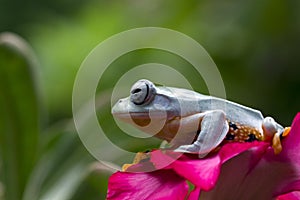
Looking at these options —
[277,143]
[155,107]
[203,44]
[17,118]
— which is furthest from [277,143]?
[203,44]

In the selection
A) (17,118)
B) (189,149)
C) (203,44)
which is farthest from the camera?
(203,44)

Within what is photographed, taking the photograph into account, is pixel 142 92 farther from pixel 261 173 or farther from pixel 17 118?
pixel 17 118

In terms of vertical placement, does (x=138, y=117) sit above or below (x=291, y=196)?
above

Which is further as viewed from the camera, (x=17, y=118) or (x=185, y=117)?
(x=17, y=118)

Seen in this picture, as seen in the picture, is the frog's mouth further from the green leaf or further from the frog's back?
the green leaf

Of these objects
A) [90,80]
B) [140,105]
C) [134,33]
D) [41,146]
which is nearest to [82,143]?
[41,146]

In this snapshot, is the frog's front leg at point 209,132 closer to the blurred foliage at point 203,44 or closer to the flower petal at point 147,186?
the flower petal at point 147,186

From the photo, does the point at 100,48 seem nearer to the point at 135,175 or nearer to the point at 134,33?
the point at 134,33
